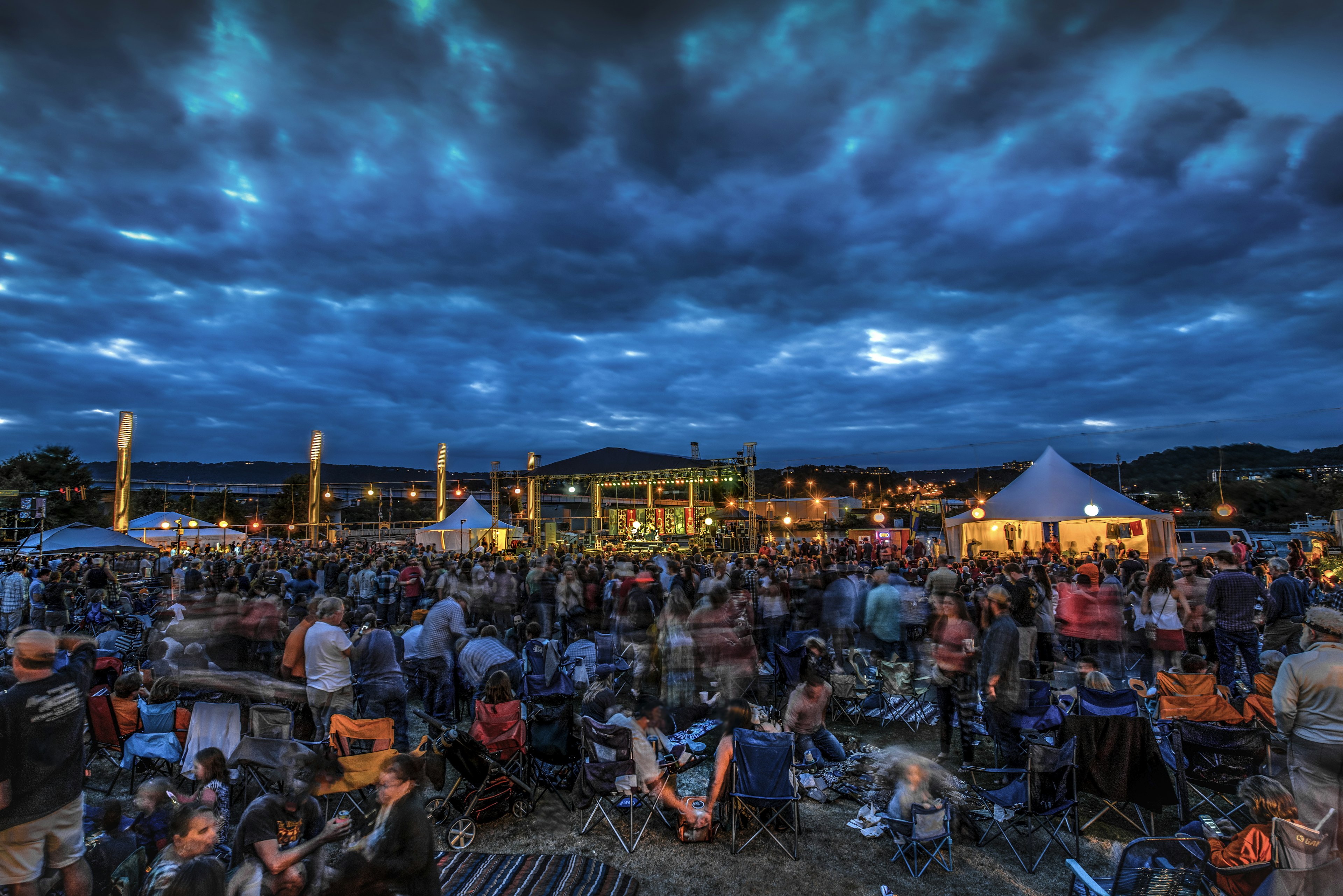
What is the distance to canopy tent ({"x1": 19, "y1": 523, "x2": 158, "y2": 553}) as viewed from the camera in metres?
11.8

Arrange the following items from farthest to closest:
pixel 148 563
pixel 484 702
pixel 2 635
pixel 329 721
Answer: pixel 148 563 < pixel 2 635 < pixel 329 721 < pixel 484 702

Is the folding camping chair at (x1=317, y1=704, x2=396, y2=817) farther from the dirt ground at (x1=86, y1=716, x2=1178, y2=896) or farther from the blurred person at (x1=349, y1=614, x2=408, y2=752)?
the dirt ground at (x1=86, y1=716, x2=1178, y2=896)

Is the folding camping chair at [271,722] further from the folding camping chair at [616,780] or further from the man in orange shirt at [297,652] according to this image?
the folding camping chair at [616,780]

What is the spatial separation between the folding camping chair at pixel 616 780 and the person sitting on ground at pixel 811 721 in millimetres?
1254

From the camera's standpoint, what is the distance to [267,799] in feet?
9.81

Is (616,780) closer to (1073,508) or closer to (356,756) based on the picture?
(356,756)

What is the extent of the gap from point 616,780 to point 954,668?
2786 millimetres

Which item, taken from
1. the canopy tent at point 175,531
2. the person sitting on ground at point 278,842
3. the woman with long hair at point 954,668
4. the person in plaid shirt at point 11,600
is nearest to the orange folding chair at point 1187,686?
the woman with long hair at point 954,668

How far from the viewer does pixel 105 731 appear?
4.93 meters

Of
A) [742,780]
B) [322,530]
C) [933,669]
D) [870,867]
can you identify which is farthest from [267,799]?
[322,530]

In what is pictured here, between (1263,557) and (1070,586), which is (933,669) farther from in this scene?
(1263,557)

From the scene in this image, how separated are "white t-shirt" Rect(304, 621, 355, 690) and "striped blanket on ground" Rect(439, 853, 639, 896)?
68.5 inches

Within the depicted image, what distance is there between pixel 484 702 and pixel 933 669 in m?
3.59

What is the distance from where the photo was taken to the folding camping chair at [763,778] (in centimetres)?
384
